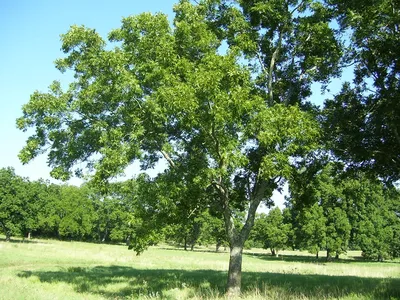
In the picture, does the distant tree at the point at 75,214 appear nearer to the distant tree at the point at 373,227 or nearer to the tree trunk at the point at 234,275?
the distant tree at the point at 373,227

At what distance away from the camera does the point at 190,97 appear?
12023mm

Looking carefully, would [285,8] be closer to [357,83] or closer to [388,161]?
[357,83]

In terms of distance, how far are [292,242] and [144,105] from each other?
206 ft

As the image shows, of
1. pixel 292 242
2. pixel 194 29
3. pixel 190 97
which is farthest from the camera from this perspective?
pixel 292 242

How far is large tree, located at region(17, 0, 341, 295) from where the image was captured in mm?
12703

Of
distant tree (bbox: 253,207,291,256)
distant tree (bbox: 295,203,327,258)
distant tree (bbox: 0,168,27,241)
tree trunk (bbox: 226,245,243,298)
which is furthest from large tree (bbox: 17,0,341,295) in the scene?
distant tree (bbox: 253,207,291,256)

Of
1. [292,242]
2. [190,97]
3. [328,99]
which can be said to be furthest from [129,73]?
[292,242]

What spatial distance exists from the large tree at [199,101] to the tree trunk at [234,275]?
0.05 metres

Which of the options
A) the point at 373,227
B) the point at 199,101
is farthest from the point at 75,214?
the point at 199,101

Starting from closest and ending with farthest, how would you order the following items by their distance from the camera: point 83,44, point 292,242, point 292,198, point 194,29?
point 194,29 < point 83,44 < point 292,198 < point 292,242

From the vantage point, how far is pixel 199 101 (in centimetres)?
1253

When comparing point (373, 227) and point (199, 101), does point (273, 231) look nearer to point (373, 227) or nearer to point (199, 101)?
point (373, 227)

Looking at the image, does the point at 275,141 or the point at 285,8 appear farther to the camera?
the point at 285,8

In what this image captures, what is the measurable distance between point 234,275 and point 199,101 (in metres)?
7.74
